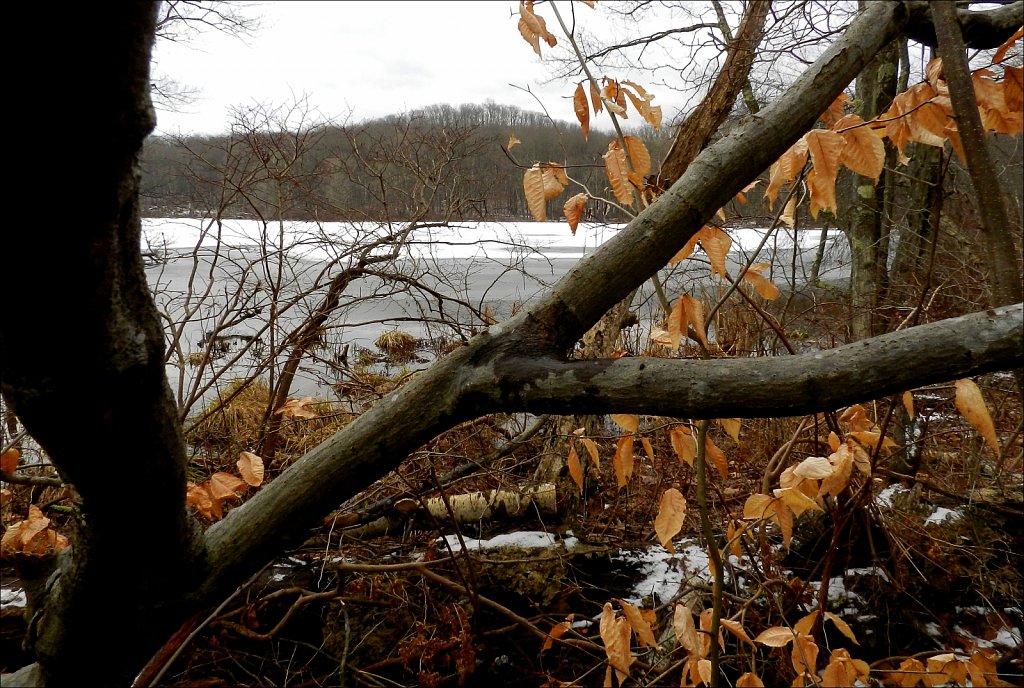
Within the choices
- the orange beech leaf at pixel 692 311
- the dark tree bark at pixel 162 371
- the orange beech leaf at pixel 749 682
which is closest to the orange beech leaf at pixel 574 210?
the orange beech leaf at pixel 692 311

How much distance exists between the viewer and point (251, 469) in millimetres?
2305

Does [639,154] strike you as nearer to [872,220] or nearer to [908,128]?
[908,128]

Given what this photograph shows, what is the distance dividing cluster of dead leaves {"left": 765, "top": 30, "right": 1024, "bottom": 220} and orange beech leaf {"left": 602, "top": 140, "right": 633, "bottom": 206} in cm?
51

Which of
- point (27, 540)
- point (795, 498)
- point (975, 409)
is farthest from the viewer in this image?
point (27, 540)

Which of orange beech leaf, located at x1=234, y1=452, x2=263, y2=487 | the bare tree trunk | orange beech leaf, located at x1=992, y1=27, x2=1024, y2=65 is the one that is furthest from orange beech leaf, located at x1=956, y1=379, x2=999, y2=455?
the bare tree trunk

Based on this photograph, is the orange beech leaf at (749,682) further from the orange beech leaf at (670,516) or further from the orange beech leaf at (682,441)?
the orange beech leaf at (682,441)

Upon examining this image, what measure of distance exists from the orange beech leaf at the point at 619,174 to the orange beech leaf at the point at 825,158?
65cm

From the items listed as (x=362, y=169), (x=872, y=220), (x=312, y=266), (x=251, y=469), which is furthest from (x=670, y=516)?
(x=872, y=220)

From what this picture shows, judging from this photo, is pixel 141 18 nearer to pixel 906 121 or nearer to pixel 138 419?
pixel 138 419

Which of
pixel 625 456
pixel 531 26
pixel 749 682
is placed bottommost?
pixel 749 682

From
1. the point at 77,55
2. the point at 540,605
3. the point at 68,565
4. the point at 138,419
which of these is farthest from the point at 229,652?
the point at 77,55

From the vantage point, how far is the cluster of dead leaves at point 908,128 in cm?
127

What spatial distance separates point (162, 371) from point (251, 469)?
163 centimetres

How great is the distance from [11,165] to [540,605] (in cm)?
368
